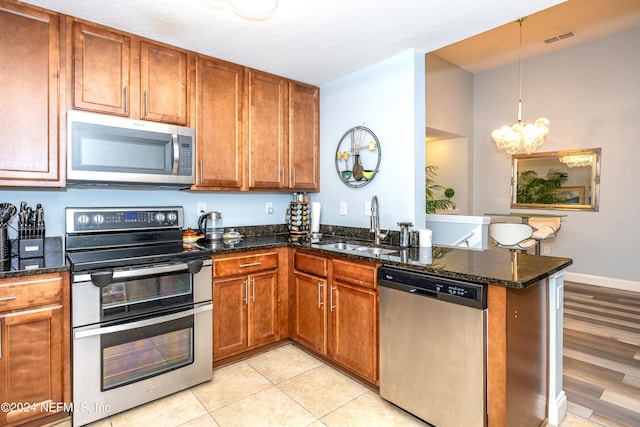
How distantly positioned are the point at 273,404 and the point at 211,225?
1616 millimetres

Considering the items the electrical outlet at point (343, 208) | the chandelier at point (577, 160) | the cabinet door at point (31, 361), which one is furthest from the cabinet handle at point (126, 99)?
the chandelier at point (577, 160)

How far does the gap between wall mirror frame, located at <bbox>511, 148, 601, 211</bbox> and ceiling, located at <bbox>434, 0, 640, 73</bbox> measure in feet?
5.04

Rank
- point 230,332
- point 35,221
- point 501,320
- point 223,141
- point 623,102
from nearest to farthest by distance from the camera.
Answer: point 501,320
point 35,221
point 230,332
point 223,141
point 623,102

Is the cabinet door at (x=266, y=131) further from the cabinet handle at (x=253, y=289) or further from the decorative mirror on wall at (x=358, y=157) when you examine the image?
the cabinet handle at (x=253, y=289)

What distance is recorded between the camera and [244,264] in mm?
2691

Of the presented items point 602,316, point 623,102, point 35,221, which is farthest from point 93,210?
point 623,102

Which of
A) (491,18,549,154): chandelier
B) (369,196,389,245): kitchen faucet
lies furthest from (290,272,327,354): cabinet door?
(491,18,549,154): chandelier

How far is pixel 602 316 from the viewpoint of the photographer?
3.72 metres

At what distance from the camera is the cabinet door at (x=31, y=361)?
1786mm

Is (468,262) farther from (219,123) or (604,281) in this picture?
(604,281)

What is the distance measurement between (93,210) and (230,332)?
133cm

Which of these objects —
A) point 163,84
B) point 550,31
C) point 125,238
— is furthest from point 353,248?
point 550,31

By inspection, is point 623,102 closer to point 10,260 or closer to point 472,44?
point 472,44

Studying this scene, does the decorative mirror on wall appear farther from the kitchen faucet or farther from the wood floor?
the wood floor
